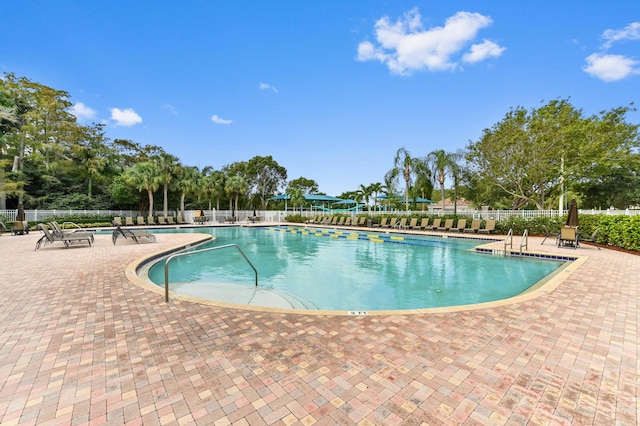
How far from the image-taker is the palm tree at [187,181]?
27969 mm

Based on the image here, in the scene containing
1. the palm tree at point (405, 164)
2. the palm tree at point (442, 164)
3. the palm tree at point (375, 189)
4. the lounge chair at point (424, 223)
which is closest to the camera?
the lounge chair at point (424, 223)

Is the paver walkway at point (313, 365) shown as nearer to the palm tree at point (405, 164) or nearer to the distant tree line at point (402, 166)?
the distant tree line at point (402, 166)

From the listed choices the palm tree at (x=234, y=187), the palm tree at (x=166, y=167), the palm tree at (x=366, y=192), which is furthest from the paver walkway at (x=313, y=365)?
the palm tree at (x=234, y=187)

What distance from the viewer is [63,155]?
26.6m

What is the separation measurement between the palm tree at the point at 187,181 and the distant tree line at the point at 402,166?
14 cm

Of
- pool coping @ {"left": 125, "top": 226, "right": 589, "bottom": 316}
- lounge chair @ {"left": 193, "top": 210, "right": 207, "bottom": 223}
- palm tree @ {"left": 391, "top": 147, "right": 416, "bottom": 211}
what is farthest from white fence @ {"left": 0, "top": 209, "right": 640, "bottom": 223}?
pool coping @ {"left": 125, "top": 226, "right": 589, "bottom": 316}

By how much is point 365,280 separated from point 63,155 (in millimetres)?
33075

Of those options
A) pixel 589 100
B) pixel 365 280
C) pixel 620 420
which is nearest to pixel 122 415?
pixel 620 420

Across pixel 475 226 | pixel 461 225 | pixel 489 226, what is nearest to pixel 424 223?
pixel 461 225

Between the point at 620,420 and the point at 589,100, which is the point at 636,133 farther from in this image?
the point at 620,420

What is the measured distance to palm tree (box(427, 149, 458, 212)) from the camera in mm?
22234

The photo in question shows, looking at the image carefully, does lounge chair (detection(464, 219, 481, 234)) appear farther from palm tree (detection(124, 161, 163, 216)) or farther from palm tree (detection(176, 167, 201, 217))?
palm tree (detection(124, 161, 163, 216))

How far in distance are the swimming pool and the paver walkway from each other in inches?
64.8

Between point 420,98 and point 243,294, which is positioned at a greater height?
point 420,98
